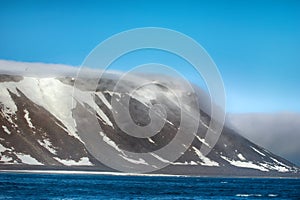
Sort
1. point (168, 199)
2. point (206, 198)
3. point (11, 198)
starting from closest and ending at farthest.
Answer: point (11, 198)
point (168, 199)
point (206, 198)

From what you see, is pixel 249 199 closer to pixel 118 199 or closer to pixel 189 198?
pixel 189 198

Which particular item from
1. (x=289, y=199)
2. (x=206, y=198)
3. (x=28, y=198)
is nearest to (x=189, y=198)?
(x=206, y=198)

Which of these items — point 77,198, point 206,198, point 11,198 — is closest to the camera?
point 11,198

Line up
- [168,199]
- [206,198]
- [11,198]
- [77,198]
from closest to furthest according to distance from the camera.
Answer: [11,198], [77,198], [168,199], [206,198]

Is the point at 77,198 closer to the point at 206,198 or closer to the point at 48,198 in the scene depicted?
the point at 48,198

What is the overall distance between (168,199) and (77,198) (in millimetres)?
14939

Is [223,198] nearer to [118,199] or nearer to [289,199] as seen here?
[289,199]

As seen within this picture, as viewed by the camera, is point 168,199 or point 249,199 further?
point 249,199

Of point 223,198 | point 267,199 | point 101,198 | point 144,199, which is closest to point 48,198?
point 101,198

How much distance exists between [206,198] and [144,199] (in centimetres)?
1523

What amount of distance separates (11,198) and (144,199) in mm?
21649

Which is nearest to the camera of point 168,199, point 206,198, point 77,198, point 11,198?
point 11,198

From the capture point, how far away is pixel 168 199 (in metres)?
98.4

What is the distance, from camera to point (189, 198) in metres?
105
